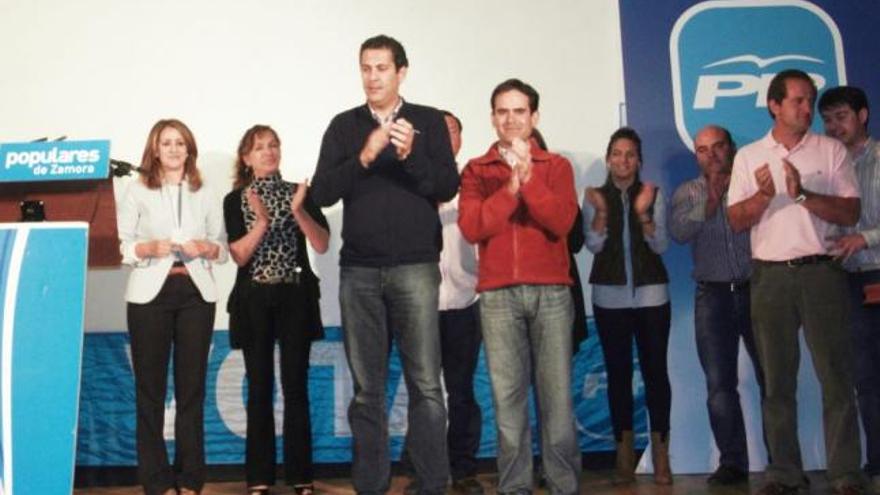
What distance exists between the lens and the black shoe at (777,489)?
4.04 meters

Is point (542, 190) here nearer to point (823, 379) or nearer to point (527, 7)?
point (823, 379)

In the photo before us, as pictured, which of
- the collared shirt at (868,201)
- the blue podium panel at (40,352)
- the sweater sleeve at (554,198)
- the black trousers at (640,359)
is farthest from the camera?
the black trousers at (640,359)

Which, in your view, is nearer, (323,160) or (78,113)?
(323,160)

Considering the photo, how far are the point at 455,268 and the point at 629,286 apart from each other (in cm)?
82

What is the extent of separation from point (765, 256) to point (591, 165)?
1.45m

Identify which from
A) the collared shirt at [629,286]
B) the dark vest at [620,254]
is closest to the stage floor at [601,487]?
the collared shirt at [629,286]

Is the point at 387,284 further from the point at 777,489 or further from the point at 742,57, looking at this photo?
the point at 742,57

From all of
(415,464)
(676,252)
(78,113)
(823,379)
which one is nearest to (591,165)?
(676,252)

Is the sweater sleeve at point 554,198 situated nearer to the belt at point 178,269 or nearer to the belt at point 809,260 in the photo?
the belt at point 809,260

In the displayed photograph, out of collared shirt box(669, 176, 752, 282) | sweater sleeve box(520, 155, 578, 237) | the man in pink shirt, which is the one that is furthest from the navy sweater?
collared shirt box(669, 176, 752, 282)

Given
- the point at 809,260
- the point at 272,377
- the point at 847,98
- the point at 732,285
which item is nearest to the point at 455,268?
the point at 272,377

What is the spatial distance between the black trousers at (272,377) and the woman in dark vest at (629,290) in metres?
1.40

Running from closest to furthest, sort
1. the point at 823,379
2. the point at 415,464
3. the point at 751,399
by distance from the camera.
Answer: the point at 415,464 < the point at 823,379 < the point at 751,399

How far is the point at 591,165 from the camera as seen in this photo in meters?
5.39
